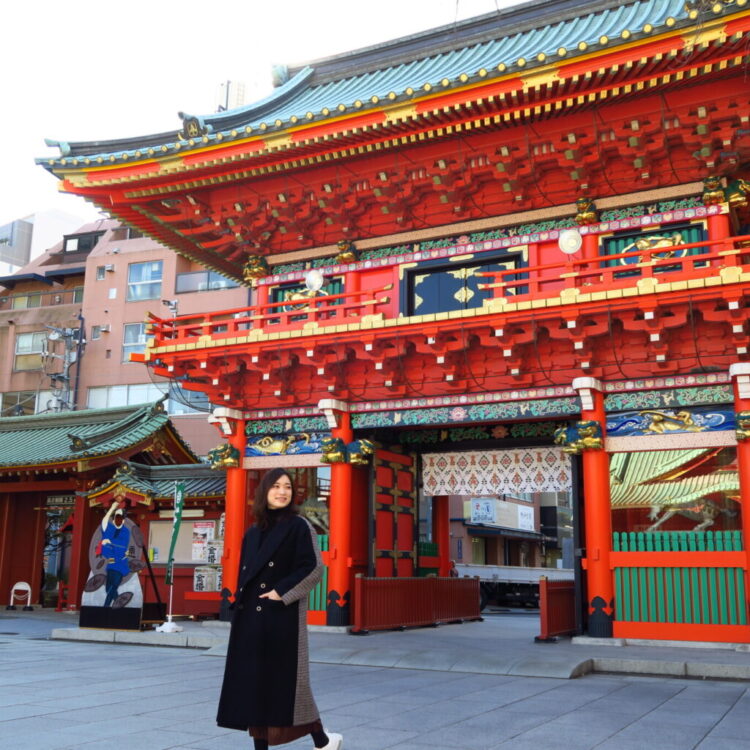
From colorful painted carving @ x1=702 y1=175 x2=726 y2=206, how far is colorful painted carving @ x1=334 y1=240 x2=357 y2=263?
681cm

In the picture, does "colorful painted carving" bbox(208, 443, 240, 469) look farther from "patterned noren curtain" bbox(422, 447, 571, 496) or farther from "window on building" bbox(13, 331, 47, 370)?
"window on building" bbox(13, 331, 47, 370)

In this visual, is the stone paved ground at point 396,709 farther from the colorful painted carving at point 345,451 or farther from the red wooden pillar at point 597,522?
the colorful painted carving at point 345,451

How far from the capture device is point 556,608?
1396 cm

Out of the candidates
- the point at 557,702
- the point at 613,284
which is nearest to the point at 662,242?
the point at 613,284

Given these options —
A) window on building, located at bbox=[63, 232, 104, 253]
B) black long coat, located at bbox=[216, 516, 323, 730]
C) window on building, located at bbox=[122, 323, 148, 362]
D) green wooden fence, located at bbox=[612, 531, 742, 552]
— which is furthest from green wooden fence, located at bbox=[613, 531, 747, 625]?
window on building, located at bbox=[63, 232, 104, 253]

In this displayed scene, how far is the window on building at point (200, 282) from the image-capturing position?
124ft

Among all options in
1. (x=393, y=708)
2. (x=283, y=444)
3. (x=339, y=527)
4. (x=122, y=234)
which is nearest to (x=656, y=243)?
(x=339, y=527)

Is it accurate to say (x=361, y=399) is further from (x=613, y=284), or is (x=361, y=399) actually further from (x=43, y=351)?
(x=43, y=351)

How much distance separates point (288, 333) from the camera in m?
15.2

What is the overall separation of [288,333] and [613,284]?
589 centimetres

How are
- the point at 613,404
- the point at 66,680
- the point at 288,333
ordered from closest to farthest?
the point at 66,680
the point at 613,404
the point at 288,333

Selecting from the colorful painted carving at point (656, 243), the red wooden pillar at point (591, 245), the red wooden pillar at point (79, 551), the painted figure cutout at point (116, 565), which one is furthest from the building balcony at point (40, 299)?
the colorful painted carving at point (656, 243)

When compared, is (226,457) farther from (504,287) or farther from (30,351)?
(30,351)

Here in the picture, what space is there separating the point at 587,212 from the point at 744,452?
5074 millimetres
